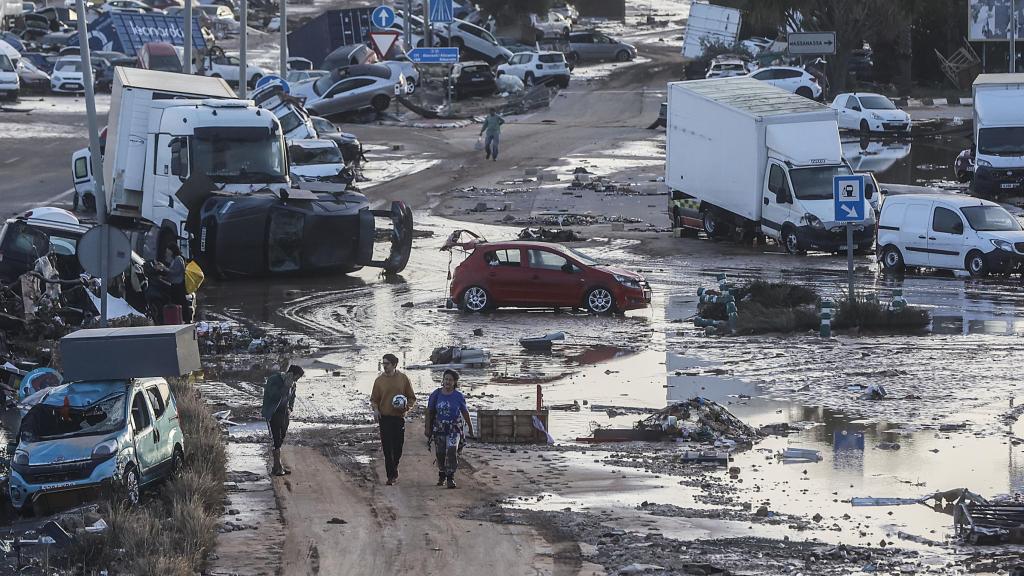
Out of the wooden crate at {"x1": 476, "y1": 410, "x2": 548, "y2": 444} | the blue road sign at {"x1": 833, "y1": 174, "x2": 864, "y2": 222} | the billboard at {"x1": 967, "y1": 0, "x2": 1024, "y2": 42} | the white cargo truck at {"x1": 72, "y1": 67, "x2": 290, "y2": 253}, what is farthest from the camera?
the billboard at {"x1": 967, "y1": 0, "x2": 1024, "y2": 42}

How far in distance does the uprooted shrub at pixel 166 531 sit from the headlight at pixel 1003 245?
56.4 feet

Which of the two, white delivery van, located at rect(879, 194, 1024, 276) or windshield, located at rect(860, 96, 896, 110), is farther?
windshield, located at rect(860, 96, 896, 110)

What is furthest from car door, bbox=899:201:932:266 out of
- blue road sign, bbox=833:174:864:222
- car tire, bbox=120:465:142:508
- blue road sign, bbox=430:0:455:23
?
blue road sign, bbox=430:0:455:23

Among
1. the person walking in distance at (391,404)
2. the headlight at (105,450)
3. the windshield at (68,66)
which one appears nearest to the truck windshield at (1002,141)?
the person walking in distance at (391,404)

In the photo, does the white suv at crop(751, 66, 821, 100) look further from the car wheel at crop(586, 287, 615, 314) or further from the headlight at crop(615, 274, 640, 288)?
the car wheel at crop(586, 287, 615, 314)

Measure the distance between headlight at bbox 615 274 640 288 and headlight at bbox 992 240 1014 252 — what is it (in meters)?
7.16

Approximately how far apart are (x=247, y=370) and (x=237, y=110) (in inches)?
363

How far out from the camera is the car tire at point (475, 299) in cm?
2583

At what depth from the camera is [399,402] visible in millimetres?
15016

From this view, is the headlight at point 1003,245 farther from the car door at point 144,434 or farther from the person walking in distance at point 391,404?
the car door at point 144,434

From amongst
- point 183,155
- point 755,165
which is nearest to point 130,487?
point 183,155

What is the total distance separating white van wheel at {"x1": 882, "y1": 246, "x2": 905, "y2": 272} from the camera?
2959 cm

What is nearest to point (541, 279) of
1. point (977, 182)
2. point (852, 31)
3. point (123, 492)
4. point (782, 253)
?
point (782, 253)

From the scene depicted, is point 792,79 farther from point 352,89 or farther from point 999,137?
point 999,137
